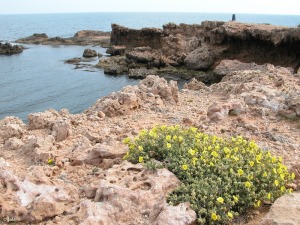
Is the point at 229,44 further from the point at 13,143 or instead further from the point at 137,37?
the point at 13,143

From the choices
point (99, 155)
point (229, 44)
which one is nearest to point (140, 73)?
point (229, 44)

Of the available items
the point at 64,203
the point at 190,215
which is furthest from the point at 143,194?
the point at 64,203

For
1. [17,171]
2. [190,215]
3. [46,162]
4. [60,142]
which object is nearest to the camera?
[190,215]

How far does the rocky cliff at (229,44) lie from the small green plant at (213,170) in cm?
2911

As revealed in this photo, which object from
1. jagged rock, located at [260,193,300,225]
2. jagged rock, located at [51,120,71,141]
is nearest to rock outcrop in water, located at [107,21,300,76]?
jagged rock, located at [51,120,71,141]

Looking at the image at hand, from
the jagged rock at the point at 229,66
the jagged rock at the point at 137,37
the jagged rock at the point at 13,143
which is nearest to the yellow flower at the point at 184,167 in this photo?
the jagged rock at the point at 13,143

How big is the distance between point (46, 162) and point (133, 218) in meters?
3.12

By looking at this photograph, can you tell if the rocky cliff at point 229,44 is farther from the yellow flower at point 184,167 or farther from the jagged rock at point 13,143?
the yellow flower at point 184,167

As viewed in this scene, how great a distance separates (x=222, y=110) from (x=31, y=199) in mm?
6177

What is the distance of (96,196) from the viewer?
17.9 ft

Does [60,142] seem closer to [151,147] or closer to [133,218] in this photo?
[151,147]

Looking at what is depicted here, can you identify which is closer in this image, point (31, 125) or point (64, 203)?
point (64, 203)

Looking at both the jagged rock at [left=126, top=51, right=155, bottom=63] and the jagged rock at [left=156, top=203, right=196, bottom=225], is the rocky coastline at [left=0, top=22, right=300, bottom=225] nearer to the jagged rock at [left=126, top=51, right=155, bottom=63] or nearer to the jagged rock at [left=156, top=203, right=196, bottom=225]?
the jagged rock at [left=156, top=203, right=196, bottom=225]

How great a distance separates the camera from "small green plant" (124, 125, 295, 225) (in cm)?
517
